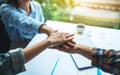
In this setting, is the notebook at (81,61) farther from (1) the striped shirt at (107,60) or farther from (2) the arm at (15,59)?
(2) the arm at (15,59)

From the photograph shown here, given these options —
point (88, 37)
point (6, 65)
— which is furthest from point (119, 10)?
point (6, 65)

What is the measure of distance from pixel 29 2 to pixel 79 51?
0.92 m

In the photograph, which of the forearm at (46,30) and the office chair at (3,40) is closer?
the forearm at (46,30)

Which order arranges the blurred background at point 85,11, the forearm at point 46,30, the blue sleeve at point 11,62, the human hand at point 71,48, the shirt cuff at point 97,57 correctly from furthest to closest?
the blurred background at point 85,11
the forearm at point 46,30
the human hand at point 71,48
the shirt cuff at point 97,57
the blue sleeve at point 11,62

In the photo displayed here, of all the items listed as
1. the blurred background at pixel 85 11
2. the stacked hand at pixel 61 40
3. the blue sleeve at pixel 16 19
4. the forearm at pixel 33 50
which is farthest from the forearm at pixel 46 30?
the blurred background at pixel 85 11

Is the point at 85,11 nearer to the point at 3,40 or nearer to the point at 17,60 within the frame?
the point at 3,40

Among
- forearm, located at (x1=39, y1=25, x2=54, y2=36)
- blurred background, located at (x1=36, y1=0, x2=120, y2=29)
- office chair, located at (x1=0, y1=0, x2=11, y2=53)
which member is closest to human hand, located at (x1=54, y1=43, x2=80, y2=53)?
forearm, located at (x1=39, y1=25, x2=54, y2=36)

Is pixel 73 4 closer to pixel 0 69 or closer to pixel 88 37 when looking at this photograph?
pixel 88 37

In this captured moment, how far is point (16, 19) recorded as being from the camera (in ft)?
5.90

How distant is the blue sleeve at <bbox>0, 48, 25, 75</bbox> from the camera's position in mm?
1056

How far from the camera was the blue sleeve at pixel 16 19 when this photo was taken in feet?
5.79

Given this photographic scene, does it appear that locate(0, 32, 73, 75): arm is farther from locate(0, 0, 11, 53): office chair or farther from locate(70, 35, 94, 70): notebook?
locate(0, 0, 11, 53): office chair

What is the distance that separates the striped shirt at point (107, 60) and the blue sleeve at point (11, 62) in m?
0.44

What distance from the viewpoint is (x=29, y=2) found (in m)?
2.03
